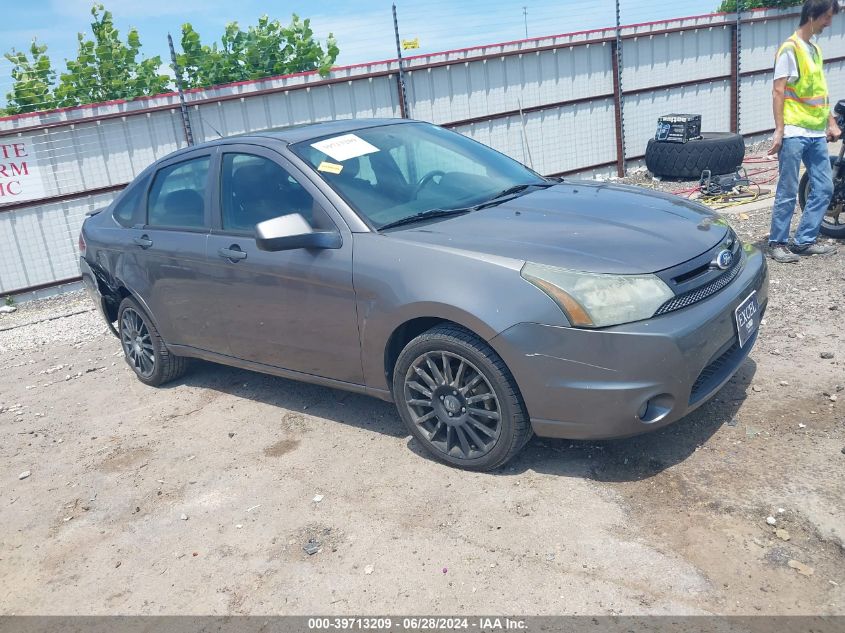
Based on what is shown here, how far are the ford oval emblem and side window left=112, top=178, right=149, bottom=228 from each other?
12.8 feet

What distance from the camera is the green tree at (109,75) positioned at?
411 inches

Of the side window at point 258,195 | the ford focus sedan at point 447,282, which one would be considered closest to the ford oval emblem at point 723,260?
the ford focus sedan at point 447,282

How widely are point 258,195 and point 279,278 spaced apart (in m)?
0.59

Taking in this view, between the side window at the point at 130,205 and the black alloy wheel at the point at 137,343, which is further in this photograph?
the black alloy wheel at the point at 137,343

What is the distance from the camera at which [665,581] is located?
294 centimetres

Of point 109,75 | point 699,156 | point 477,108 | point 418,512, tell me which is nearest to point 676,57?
point 699,156

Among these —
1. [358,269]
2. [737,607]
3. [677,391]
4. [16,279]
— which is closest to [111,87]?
[16,279]

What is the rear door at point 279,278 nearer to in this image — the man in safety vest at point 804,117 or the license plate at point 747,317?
the license plate at point 747,317

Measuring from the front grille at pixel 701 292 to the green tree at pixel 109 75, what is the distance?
29.1 ft

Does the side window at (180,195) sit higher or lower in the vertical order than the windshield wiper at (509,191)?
higher

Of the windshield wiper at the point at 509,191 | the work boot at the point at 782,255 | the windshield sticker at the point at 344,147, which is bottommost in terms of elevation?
the work boot at the point at 782,255

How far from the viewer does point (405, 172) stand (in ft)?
14.8

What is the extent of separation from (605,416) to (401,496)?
1.08 m

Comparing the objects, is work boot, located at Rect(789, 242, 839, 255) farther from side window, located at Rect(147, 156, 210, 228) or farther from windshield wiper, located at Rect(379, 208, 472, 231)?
side window, located at Rect(147, 156, 210, 228)
